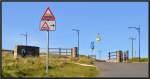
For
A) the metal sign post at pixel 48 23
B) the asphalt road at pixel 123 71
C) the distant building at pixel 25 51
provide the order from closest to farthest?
the metal sign post at pixel 48 23, the asphalt road at pixel 123 71, the distant building at pixel 25 51

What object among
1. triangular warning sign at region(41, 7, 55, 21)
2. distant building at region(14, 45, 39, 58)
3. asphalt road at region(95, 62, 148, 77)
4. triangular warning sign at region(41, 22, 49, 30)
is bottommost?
asphalt road at region(95, 62, 148, 77)

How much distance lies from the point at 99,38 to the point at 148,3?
36960 mm

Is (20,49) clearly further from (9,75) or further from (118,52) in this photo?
(9,75)

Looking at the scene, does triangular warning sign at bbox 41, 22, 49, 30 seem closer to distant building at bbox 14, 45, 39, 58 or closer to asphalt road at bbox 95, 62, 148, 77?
asphalt road at bbox 95, 62, 148, 77

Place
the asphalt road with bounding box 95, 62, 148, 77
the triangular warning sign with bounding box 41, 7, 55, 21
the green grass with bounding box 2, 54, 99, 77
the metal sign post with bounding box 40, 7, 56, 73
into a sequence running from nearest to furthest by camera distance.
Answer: the green grass with bounding box 2, 54, 99, 77
the triangular warning sign with bounding box 41, 7, 55, 21
the metal sign post with bounding box 40, 7, 56, 73
the asphalt road with bounding box 95, 62, 148, 77

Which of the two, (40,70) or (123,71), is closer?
(40,70)

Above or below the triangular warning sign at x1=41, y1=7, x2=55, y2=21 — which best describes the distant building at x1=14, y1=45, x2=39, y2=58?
below

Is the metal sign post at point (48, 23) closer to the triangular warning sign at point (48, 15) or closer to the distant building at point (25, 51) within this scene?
the triangular warning sign at point (48, 15)

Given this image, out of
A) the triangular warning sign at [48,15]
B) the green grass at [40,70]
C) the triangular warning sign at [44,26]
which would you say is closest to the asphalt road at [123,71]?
the green grass at [40,70]

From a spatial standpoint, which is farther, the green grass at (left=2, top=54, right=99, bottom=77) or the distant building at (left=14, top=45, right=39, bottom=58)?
the distant building at (left=14, top=45, right=39, bottom=58)

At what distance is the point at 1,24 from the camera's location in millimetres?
20453

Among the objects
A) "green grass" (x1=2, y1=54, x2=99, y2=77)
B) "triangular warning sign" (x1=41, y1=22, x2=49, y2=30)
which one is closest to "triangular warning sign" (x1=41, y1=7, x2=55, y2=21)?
"triangular warning sign" (x1=41, y1=22, x2=49, y2=30)

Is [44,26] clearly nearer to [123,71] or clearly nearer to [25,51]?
[123,71]

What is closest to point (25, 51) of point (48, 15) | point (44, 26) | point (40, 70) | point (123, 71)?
point (123, 71)
